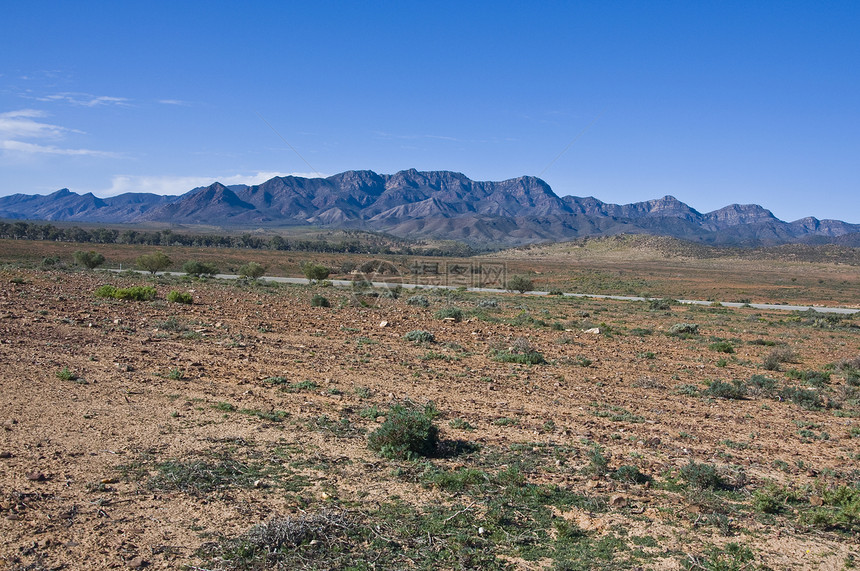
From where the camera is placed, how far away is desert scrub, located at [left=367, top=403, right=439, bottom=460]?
7668 millimetres

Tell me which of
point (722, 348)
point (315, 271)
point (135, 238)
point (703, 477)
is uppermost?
point (135, 238)

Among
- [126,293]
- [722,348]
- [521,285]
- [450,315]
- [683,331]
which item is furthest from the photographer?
[521,285]

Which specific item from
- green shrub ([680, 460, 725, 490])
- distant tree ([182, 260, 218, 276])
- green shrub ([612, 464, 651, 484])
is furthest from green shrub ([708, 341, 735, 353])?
distant tree ([182, 260, 218, 276])

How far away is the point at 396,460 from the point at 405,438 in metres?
0.31

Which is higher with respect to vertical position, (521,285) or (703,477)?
(521,285)

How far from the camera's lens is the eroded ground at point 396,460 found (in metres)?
5.48

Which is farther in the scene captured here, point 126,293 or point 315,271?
point 315,271

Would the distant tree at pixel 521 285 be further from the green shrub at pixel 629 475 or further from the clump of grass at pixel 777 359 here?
the green shrub at pixel 629 475

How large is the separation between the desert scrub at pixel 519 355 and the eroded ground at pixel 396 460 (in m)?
0.11

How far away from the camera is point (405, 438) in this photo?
7.77 meters

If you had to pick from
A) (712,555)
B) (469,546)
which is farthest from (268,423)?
(712,555)

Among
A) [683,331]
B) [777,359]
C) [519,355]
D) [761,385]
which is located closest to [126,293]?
[519,355]

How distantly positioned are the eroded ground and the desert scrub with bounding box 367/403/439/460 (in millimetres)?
194

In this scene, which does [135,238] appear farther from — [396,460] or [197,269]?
[396,460]
